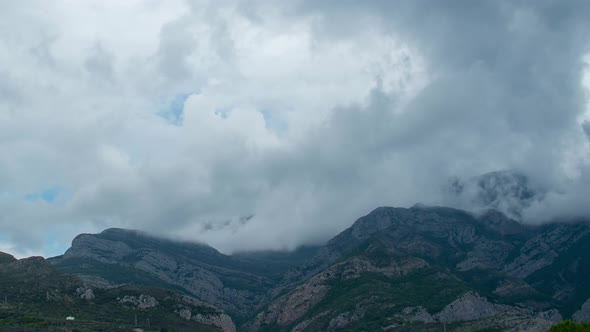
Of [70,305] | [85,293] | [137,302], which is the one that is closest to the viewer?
[70,305]

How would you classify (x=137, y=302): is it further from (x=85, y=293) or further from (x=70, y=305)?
(x=70, y=305)

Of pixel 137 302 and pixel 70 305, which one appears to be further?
pixel 137 302

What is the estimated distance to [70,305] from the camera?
176750mm

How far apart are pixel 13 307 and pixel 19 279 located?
2906 cm

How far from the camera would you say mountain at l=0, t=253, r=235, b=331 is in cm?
15112

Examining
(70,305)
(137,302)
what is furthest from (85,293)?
(137,302)

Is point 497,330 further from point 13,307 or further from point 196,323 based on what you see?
point 13,307

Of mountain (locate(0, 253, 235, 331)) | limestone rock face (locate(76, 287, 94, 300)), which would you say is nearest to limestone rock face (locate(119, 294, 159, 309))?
mountain (locate(0, 253, 235, 331))

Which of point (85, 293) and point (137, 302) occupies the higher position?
point (85, 293)

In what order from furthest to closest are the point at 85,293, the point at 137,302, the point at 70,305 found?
→ the point at 137,302
the point at 85,293
the point at 70,305

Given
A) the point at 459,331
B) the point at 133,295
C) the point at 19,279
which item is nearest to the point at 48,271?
the point at 19,279

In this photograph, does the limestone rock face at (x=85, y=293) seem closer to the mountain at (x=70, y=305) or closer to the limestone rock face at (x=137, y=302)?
the mountain at (x=70, y=305)

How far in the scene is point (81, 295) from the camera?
186875 millimetres

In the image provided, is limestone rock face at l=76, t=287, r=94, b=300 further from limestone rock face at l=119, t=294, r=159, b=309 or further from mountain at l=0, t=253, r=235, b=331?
limestone rock face at l=119, t=294, r=159, b=309
